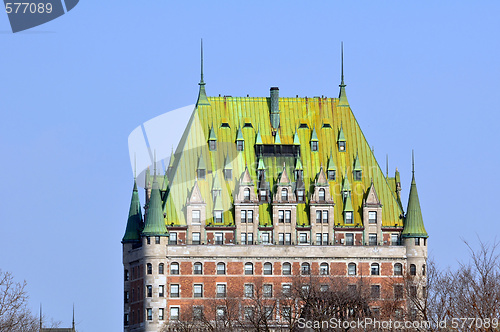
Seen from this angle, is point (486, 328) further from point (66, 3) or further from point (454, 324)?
point (66, 3)

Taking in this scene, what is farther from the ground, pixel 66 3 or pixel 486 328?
pixel 66 3

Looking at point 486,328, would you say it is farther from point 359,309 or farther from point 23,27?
point 359,309

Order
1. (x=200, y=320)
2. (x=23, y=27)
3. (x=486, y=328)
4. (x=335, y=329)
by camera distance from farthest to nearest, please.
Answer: (x=200, y=320) < (x=335, y=329) < (x=23, y=27) < (x=486, y=328)

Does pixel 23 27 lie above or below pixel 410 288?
above

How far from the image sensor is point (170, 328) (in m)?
195

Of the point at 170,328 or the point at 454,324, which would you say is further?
the point at 170,328

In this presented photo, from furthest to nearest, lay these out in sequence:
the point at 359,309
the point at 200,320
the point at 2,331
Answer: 1. the point at 200,320
2. the point at 359,309
3. the point at 2,331

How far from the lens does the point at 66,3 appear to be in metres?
121

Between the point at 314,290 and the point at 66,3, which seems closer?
the point at 66,3

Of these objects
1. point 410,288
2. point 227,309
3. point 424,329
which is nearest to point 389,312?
point 410,288

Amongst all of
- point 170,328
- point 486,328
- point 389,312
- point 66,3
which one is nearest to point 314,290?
point 389,312

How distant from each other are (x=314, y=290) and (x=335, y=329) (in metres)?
34.0

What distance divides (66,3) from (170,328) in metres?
79.3

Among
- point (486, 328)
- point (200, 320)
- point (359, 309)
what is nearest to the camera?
point (486, 328)
